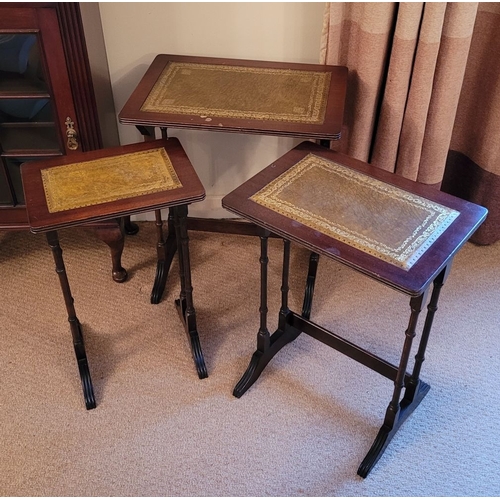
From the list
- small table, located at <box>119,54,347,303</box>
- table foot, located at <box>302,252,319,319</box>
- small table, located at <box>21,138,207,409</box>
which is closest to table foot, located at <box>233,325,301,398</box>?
table foot, located at <box>302,252,319,319</box>

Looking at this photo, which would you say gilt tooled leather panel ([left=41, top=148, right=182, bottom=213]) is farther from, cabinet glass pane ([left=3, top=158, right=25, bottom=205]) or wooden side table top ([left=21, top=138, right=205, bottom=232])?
cabinet glass pane ([left=3, top=158, right=25, bottom=205])

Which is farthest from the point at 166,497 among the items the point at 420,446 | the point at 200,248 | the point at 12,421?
the point at 200,248

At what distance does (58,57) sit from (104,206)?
0.47 m

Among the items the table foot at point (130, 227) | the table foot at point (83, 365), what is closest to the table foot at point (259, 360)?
the table foot at point (83, 365)

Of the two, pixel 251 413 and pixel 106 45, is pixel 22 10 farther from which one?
pixel 251 413

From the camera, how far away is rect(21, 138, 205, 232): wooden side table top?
139cm

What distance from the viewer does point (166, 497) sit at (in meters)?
1.50

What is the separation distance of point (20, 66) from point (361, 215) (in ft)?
3.17

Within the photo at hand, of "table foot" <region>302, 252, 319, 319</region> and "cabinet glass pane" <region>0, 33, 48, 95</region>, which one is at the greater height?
"cabinet glass pane" <region>0, 33, 48, 95</region>

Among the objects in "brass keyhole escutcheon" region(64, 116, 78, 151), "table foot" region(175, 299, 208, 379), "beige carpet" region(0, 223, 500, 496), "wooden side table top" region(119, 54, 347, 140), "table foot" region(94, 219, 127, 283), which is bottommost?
"beige carpet" region(0, 223, 500, 496)

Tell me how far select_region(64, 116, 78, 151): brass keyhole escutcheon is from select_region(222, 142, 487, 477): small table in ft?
1.87

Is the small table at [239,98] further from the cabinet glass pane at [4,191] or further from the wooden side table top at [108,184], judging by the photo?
the cabinet glass pane at [4,191]

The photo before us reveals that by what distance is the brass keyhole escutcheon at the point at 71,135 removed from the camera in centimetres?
172

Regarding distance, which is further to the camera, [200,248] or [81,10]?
[200,248]
